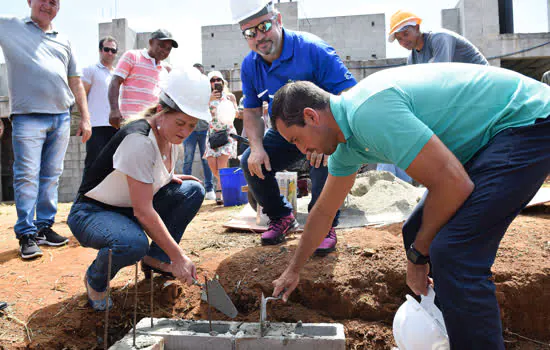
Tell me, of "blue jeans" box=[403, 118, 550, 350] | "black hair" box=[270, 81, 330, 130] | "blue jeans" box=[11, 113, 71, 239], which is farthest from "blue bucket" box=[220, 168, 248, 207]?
"blue jeans" box=[403, 118, 550, 350]

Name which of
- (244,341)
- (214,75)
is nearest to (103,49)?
(214,75)

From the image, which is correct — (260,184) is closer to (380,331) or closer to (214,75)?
(380,331)

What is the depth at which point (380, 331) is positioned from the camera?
224 cm

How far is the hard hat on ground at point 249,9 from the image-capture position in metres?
2.66

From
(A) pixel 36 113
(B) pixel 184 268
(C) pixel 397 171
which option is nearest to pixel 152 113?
(B) pixel 184 268

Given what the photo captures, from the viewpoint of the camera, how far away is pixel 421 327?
1.66 m

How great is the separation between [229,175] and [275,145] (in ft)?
6.95

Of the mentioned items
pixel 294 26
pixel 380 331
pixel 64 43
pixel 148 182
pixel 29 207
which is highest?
pixel 294 26

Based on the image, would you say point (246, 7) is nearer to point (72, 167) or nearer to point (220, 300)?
point (220, 300)

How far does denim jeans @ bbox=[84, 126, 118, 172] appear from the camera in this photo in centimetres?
410

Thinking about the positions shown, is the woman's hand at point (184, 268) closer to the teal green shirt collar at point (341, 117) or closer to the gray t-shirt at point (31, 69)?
the teal green shirt collar at point (341, 117)

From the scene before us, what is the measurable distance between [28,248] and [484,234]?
291 cm

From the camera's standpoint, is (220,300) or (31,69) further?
(31,69)

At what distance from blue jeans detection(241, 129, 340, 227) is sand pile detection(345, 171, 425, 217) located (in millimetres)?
1284
